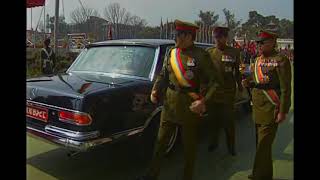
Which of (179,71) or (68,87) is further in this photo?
(68,87)

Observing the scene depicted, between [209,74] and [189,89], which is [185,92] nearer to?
[189,89]

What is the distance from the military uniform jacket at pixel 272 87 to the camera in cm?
396

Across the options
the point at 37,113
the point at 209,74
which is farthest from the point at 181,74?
the point at 37,113

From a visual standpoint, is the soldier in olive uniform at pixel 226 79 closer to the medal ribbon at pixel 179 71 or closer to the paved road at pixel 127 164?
the paved road at pixel 127 164

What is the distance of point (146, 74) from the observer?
493cm


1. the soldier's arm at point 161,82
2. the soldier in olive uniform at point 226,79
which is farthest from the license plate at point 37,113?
the soldier in olive uniform at point 226,79

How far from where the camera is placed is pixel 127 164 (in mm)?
4934

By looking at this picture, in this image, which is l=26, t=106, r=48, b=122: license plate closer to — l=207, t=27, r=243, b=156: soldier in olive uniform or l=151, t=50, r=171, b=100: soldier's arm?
l=151, t=50, r=171, b=100: soldier's arm

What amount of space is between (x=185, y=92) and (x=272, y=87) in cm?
92

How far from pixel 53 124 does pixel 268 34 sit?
2498mm

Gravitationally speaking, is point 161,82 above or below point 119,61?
below

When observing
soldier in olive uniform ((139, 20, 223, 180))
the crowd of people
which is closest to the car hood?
soldier in olive uniform ((139, 20, 223, 180))
